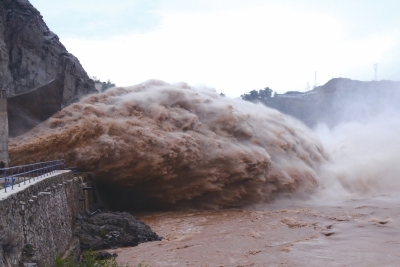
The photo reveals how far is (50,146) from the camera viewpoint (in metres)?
17.8

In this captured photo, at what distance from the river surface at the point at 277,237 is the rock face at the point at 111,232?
450 millimetres

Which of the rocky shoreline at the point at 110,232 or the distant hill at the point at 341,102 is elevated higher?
the distant hill at the point at 341,102

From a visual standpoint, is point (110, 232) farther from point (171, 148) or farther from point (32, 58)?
point (32, 58)

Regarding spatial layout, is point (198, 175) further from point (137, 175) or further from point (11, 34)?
point (11, 34)

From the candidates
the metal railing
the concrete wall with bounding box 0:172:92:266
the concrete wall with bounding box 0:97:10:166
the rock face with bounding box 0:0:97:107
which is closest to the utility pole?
the concrete wall with bounding box 0:97:10:166

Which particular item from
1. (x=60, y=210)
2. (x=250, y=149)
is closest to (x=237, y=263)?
(x=60, y=210)

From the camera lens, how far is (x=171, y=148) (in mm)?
19703

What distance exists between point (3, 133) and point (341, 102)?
51597mm

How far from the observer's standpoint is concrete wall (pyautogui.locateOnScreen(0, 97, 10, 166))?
16.5 meters

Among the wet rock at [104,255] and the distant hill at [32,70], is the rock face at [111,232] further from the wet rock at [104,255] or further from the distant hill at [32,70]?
the distant hill at [32,70]

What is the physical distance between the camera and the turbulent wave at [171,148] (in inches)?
722

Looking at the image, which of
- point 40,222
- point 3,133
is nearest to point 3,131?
point 3,133

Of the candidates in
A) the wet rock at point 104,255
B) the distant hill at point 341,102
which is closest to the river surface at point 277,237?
the wet rock at point 104,255

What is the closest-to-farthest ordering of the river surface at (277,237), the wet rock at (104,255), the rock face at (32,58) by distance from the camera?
1. the wet rock at (104,255)
2. the river surface at (277,237)
3. the rock face at (32,58)
